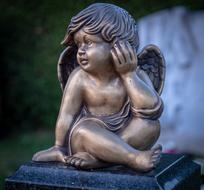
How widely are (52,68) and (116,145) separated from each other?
5.46m

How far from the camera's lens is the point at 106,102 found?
9.73ft

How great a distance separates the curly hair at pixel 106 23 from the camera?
9.43 feet

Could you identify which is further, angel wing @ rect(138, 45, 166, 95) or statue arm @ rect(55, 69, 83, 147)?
angel wing @ rect(138, 45, 166, 95)

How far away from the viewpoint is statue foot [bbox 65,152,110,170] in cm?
284

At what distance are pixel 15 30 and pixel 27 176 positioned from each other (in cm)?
556

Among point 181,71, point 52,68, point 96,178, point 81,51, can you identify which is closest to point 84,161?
point 96,178

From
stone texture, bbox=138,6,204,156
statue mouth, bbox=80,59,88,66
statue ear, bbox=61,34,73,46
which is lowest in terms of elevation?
stone texture, bbox=138,6,204,156

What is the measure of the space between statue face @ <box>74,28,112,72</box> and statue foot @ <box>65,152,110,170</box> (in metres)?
0.43

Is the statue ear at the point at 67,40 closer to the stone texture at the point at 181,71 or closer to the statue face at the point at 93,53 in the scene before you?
the statue face at the point at 93,53

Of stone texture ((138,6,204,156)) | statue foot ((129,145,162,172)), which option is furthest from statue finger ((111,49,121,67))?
stone texture ((138,6,204,156))

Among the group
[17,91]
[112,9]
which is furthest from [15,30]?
[112,9]

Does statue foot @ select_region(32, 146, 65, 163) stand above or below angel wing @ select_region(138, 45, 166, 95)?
below

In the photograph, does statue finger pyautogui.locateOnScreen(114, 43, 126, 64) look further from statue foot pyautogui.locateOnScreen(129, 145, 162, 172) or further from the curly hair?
statue foot pyautogui.locateOnScreen(129, 145, 162, 172)

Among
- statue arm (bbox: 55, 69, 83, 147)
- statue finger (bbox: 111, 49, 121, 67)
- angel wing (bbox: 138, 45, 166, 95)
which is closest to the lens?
statue finger (bbox: 111, 49, 121, 67)
